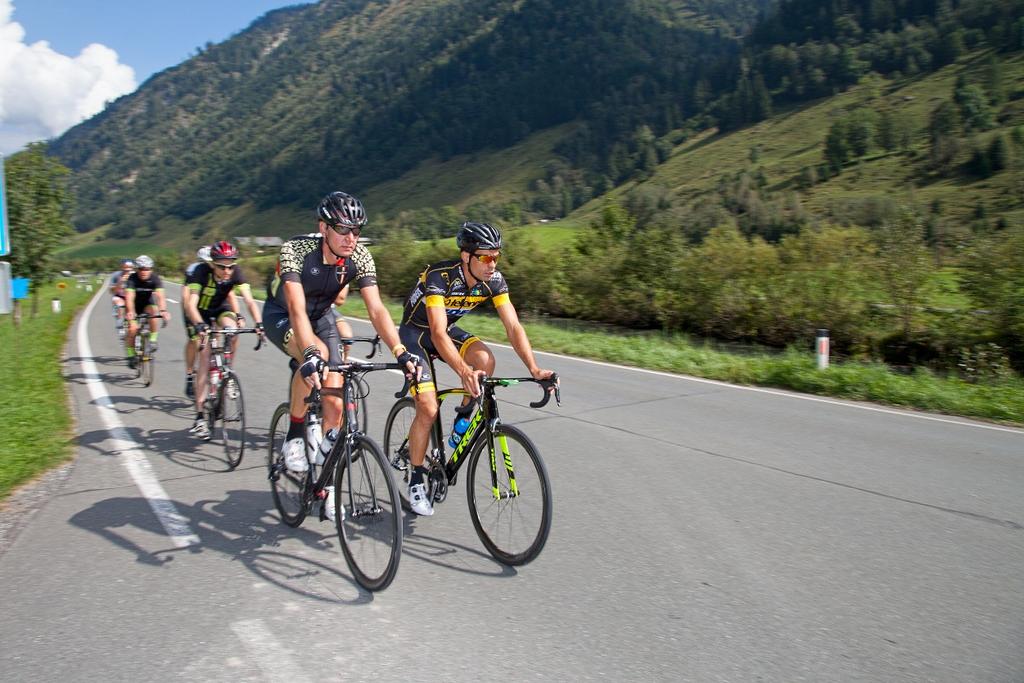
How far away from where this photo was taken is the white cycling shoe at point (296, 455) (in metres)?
4.74

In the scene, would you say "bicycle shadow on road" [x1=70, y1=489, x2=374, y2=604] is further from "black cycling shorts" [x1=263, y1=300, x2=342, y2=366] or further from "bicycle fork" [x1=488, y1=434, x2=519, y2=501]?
"black cycling shorts" [x1=263, y1=300, x2=342, y2=366]

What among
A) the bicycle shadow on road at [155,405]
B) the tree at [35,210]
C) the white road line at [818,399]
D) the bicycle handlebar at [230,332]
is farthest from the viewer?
the tree at [35,210]

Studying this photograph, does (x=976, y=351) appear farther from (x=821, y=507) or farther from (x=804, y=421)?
(x=821, y=507)

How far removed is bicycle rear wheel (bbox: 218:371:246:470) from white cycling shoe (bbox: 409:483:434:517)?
7.95 feet

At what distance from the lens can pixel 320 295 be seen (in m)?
5.27

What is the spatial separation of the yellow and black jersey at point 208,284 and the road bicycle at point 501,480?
14.2ft

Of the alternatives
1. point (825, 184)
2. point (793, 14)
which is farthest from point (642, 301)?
point (793, 14)

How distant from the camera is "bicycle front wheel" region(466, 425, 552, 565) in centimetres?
414

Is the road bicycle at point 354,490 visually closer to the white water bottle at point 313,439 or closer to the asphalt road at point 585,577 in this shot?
the white water bottle at point 313,439

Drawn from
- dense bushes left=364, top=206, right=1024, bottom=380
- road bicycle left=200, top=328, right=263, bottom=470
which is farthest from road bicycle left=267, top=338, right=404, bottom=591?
dense bushes left=364, top=206, right=1024, bottom=380

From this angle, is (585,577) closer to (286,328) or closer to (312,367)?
(312,367)

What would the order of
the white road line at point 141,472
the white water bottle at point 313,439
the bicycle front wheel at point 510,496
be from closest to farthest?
the bicycle front wheel at point 510,496 → the white water bottle at point 313,439 → the white road line at point 141,472

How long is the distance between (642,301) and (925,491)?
1695 cm

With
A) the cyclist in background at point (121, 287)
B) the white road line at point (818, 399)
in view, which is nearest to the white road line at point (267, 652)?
the white road line at point (818, 399)
